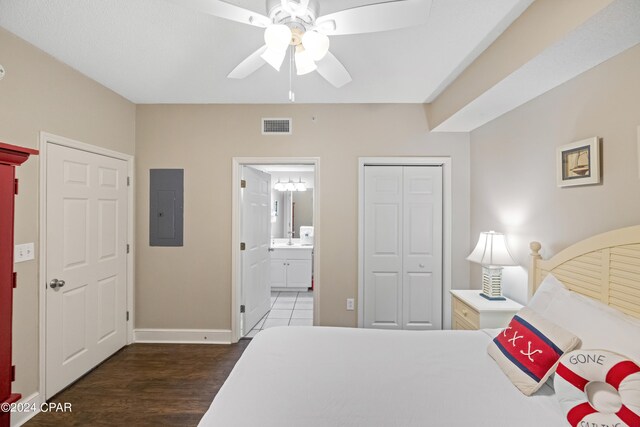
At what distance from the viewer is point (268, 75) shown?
2498 millimetres

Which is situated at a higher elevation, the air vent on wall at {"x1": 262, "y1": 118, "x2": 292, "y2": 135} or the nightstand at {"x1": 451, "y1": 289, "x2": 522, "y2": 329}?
the air vent on wall at {"x1": 262, "y1": 118, "x2": 292, "y2": 135}

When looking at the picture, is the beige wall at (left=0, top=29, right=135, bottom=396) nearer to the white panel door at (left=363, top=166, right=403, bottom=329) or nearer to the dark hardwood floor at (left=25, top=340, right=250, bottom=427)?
the dark hardwood floor at (left=25, top=340, right=250, bottom=427)

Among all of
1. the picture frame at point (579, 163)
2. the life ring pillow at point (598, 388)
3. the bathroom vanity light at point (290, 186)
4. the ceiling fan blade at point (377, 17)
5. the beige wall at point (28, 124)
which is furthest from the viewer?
the bathroom vanity light at point (290, 186)

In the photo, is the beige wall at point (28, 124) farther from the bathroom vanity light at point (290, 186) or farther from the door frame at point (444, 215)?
the bathroom vanity light at point (290, 186)

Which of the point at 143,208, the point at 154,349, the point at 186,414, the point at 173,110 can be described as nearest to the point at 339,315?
the point at 186,414

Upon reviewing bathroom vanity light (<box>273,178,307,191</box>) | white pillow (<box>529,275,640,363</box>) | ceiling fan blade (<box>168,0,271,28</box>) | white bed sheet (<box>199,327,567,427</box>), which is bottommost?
white bed sheet (<box>199,327,567,427</box>)

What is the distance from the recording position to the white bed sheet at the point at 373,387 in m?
1.07

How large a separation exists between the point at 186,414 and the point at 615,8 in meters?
3.24

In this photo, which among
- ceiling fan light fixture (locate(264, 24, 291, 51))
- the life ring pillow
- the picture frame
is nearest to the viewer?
the life ring pillow

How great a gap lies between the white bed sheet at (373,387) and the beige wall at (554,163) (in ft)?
3.16

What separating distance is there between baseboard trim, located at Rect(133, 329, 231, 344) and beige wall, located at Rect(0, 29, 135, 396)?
1.07 meters

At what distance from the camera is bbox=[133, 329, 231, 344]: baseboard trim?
10.4 feet

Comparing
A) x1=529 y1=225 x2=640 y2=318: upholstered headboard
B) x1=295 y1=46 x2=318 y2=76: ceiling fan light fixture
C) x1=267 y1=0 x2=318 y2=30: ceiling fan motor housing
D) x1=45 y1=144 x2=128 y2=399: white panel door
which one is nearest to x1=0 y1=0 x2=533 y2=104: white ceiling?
x1=267 y1=0 x2=318 y2=30: ceiling fan motor housing

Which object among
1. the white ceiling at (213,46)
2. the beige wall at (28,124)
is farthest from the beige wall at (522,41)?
the beige wall at (28,124)
